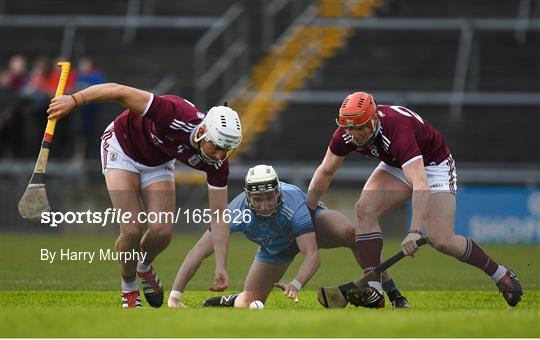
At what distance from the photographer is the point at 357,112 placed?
32.9 ft

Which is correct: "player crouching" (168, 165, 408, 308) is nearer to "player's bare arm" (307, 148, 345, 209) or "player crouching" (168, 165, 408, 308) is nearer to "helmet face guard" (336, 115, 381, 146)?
"player's bare arm" (307, 148, 345, 209)

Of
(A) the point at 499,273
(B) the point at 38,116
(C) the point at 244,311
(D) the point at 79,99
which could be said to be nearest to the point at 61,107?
(D) the point at 79,99

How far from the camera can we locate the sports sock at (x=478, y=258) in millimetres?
10391

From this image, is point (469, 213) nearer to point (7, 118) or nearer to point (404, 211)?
point (404, 211)

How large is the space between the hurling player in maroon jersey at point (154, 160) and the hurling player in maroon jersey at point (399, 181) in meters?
0.93

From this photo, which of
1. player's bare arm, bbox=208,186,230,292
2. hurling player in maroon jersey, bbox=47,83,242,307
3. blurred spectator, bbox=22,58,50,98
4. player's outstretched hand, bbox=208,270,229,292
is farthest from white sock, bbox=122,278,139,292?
blurred spectator, bbox=22,58,50,98

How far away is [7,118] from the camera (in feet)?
72.1

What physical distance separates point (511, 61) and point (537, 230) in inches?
219

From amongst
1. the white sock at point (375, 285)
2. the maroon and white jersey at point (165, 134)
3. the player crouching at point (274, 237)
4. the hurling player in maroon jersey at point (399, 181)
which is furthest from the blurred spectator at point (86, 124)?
the white sock at point (375, 285)

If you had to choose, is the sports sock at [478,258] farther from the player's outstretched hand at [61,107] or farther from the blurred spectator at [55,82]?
the blurred spectator at [55,82]

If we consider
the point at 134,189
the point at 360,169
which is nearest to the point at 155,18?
the point at 360,169

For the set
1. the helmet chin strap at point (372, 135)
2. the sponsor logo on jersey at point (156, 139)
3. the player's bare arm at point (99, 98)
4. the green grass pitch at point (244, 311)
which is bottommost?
the green grass pitch at point (244, 311)

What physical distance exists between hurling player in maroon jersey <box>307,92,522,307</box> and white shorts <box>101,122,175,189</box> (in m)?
1.16

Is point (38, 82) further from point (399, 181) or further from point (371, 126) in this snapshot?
point (371, 126)
